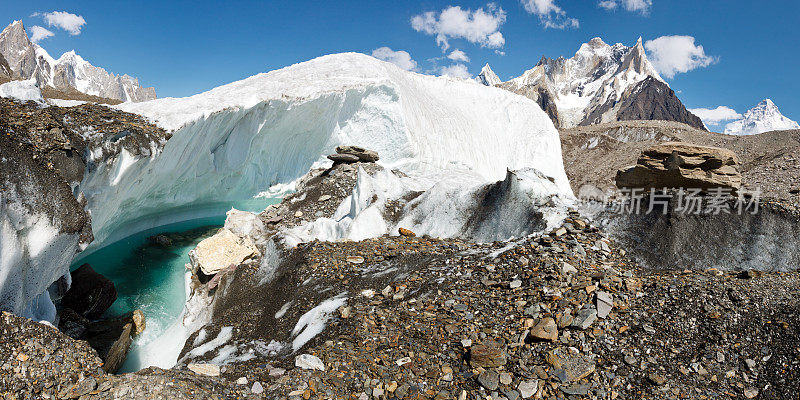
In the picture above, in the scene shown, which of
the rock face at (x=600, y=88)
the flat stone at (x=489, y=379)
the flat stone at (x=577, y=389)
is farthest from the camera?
the rock face at (x=600, y=88)

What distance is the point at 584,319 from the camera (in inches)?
219

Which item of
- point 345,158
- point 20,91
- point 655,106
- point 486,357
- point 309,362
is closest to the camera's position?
point 486,357

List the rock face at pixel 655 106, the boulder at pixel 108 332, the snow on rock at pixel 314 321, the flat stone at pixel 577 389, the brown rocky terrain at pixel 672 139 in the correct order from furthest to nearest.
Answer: the rock face at pixel 655 106, the brown rocky terrain at pixel 672 139, the boulder at pixel 108 332, the snow on rock at pixel 314 321, the flat stone at pixel 577 389

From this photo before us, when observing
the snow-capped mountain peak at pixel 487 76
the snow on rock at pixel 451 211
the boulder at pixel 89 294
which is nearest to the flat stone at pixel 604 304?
the snow on rock at pixel 451 211

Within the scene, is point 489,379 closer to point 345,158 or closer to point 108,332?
point 108,332

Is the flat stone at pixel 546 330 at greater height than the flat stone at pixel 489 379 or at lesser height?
greater

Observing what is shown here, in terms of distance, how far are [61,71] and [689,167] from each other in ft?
605

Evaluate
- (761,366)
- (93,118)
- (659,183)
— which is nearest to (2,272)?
(93,118)

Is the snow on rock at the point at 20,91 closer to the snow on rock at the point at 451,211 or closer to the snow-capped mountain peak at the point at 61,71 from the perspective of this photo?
the snow on rock at the point at 451,211

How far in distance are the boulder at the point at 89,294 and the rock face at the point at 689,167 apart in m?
16.7

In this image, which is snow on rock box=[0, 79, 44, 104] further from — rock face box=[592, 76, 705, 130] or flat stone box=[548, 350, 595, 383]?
rock face box=[592, 76, 705, 130]

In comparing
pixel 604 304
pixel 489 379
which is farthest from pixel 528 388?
pixel 604 304

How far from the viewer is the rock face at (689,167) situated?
1145cm

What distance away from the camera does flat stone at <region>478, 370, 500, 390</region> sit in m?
4.80
